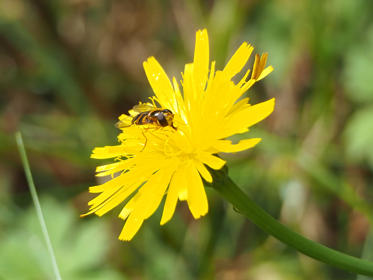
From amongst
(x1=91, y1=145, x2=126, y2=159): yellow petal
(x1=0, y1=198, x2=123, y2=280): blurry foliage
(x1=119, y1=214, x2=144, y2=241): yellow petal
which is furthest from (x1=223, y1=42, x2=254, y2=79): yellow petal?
(x1=0, y1=198, x2=123, y2=280): blurry foliage

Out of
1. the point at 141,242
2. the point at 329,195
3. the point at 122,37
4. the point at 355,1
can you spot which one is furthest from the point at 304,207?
the point at 122,37

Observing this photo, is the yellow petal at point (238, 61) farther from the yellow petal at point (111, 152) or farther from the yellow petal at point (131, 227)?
the yellow petal at point (131, 227)

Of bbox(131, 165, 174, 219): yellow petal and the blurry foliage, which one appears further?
the blurry foliage

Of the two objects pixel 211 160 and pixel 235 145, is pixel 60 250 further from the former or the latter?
pixel 235 145

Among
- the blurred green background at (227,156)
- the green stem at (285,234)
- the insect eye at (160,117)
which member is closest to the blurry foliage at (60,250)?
the blurred green background at (227,156)

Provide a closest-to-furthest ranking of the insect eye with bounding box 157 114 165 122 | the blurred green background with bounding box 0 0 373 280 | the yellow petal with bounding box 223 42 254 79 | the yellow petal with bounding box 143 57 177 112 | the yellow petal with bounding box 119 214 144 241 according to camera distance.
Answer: the yellow petal with bounding box 119 214 144 241 < the yellow petal with bounding box 223 42 254 79 < the insect eye with bounding box 157 114 165 122 < the yellow petal with bounding box 143 57 177 112 < the blurred green background with bounding box 0 0 373 280

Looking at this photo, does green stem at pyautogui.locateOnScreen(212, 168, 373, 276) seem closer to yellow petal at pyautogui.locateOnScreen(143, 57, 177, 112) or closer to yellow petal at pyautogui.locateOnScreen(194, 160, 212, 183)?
yellow petal at pyautogui.locateOnScreen(194, 160, 212, 183)

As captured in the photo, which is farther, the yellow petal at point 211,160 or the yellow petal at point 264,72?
the yellow petal at point 264,72

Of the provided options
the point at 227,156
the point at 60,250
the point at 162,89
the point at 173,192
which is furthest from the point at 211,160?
the point at 227,156
